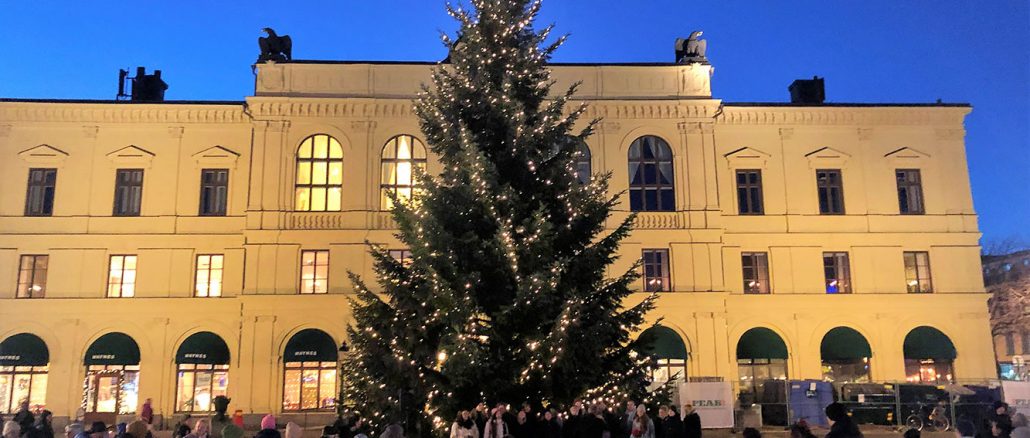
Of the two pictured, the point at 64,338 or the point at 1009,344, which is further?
the point at 1009,344

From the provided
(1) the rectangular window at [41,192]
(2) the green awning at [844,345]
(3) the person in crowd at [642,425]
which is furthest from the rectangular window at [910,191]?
(1) the rectangular window at [41,192]

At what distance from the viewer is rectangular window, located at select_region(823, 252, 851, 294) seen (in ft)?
111

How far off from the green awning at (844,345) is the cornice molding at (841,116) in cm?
862

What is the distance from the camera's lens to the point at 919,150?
34719 millimetres

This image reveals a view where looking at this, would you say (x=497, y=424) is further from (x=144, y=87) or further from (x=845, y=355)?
(x=144, y=87)

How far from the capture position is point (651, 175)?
33562 mm

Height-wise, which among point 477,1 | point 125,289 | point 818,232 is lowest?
point 125,289

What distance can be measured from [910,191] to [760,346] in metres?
9.67

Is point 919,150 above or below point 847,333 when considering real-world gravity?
above

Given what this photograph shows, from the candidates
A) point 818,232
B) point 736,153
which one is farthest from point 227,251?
point 818,232

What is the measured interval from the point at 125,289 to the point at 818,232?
1123 inches

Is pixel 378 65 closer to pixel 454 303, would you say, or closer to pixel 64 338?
pixel 64 338

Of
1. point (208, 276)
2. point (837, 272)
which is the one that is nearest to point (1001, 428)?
point (837, 272)

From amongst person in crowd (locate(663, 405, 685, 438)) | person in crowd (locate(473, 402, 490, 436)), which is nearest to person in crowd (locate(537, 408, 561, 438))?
person in crowd (locate(473, 402, 490, 436))
